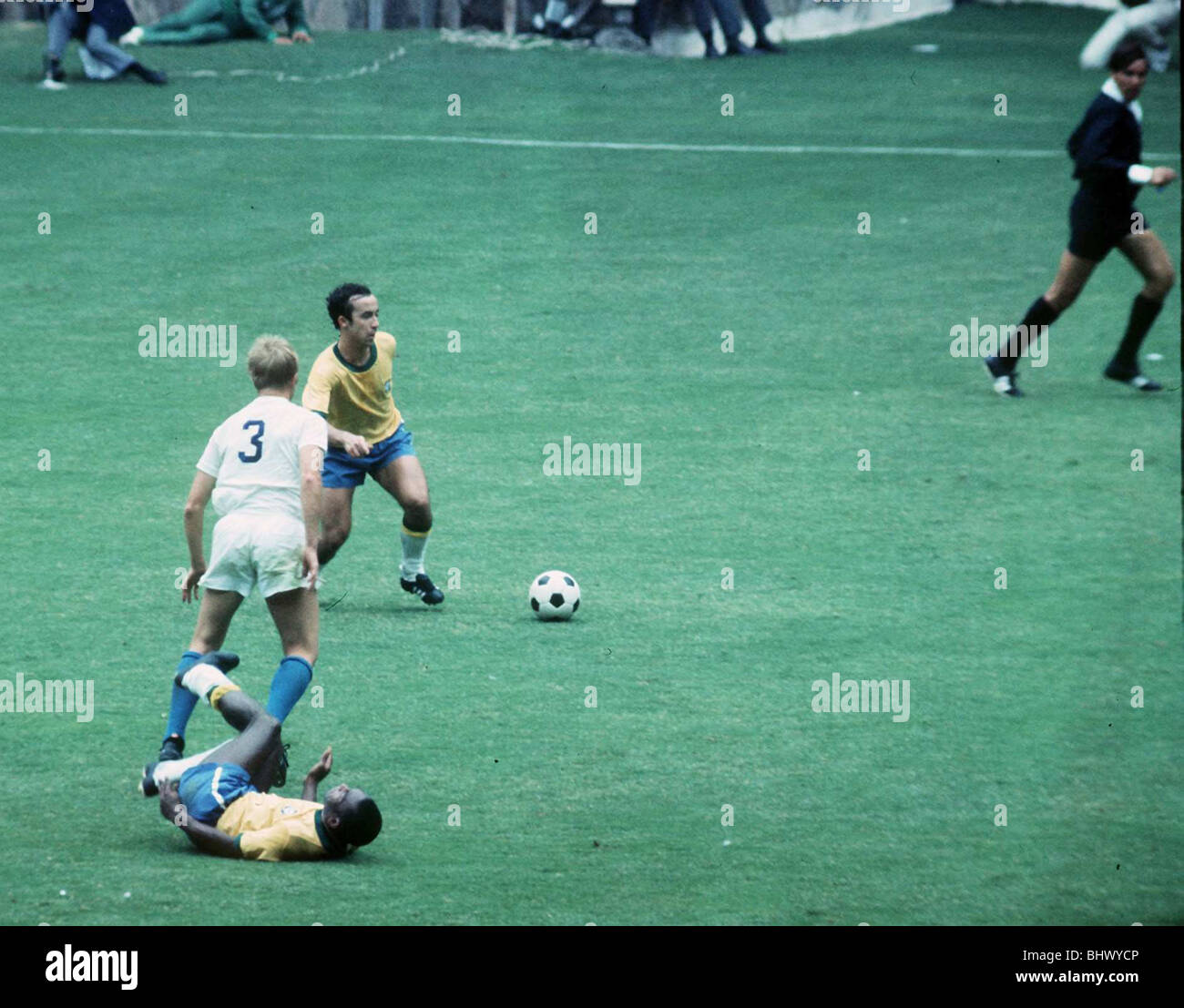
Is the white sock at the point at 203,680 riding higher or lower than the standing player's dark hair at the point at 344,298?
lower

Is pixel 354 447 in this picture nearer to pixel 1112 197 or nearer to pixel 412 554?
pixel 412 554

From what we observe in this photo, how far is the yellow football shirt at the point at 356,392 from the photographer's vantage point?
34.9 ft

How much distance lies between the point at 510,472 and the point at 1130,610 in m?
4.78

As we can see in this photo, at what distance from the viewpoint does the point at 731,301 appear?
18750 mm

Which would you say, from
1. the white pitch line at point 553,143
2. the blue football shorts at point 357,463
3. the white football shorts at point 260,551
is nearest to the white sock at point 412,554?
the blue football shorts at point 357,463

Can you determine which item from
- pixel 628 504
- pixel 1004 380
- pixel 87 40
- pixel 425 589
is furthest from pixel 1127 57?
pixel 87 40

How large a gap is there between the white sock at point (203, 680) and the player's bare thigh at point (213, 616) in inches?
9.7

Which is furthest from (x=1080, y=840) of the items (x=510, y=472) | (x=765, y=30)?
(x=765, y=30)

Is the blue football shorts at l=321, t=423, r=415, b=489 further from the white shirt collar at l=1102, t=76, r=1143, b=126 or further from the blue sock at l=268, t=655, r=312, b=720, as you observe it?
the white shirt collar at l=1102, t=76, r=1143, b=126

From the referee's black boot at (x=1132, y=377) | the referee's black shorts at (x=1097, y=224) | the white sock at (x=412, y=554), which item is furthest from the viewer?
the referee's black boot at (x=1132, y=377)

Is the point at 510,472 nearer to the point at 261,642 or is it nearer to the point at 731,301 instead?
the point at 261,642

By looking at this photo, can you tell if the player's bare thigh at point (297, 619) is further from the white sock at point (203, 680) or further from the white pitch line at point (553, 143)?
the white pitch line at point (553, 143)

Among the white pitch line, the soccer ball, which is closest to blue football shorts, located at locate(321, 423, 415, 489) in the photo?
the soccer ball

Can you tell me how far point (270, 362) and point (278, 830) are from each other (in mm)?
2042
